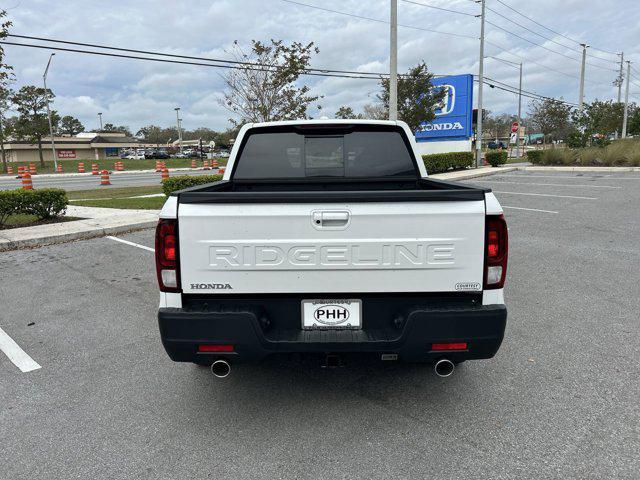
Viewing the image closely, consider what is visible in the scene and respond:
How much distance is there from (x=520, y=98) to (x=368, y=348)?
5050cm

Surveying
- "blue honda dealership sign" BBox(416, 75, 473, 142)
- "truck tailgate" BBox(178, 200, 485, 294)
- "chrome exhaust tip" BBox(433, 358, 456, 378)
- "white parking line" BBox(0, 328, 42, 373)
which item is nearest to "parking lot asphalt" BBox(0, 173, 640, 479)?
"white parking line" BBox(0, 328, 42, 373)

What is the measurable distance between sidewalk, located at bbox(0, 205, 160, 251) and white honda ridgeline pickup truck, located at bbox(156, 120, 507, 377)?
7.44 m

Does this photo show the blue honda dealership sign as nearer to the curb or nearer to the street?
the street

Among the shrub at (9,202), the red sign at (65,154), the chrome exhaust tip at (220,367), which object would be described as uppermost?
the red sign at (65,154)

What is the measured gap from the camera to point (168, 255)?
9.29 feet

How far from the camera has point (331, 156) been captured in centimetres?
416

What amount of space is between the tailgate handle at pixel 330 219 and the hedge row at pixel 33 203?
396 inches

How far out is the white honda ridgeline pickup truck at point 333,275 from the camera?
9.00ft

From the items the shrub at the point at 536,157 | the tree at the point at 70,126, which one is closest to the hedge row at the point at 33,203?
the shrub at the point at 536,157

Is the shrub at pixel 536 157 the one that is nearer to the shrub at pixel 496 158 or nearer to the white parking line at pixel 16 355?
the shrub at pixel 496 158

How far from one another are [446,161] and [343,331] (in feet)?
79.1

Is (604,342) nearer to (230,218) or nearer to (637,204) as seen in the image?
(230,218)

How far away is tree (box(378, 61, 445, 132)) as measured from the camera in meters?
25.5

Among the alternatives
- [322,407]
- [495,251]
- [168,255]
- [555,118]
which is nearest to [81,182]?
[168,255]
